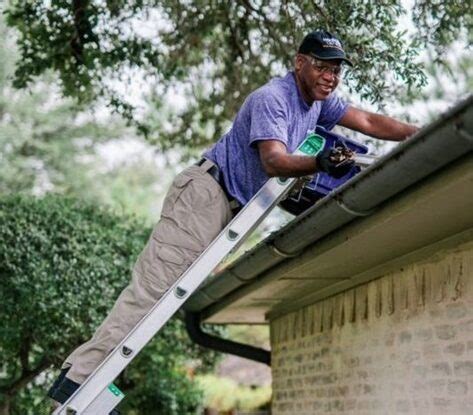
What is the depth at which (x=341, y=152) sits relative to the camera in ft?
16.1

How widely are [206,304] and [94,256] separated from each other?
2.09 metres

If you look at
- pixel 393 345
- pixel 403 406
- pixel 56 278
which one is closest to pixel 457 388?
pixel 403 406

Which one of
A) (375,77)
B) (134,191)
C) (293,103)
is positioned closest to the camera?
(293,103)

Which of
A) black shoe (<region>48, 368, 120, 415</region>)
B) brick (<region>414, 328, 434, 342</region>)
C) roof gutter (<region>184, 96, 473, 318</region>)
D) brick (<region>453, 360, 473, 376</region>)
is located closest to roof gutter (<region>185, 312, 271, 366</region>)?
roof gutter (<region>184, 96, 473, 318</region>)

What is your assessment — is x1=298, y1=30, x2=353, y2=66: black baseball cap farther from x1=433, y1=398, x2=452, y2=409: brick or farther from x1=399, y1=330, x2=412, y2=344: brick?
x1=433, y1=398, x2=452, y2=409: brick

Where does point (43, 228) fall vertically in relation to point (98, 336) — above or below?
above

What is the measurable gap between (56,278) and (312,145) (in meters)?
5.28

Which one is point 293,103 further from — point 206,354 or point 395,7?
point 206,354

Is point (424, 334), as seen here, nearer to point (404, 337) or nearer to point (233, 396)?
point (404, 337)

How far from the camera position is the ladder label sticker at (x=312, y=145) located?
5645mm

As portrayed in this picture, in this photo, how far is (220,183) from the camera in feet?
18.6

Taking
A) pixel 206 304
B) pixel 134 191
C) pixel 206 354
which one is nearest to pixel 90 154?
pixel 134 191

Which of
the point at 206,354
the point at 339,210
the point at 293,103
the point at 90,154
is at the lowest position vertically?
the point at 339,210

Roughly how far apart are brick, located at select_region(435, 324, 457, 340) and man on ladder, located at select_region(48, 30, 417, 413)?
128cm
